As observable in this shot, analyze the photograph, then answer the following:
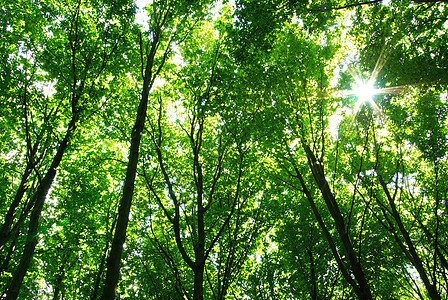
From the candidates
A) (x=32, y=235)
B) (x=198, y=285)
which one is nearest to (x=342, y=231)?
(x=198, y=285)

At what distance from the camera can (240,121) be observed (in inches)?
354

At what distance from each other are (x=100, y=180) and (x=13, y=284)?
25.9 ft

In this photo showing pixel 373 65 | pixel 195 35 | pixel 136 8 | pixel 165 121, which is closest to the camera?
pixel 136 8

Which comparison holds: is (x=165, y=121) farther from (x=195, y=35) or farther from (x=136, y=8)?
(x=136, y=8)

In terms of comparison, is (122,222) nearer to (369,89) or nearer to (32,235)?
(32,235)

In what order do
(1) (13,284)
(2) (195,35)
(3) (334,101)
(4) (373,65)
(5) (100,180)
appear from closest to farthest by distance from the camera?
(1) (13,284) < (4) (373,65) < (3) (334,101) < (2) (195,35) < (5) (100,180)

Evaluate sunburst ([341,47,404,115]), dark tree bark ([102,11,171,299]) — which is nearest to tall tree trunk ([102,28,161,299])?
dark tree bark ([102,11,171,299])

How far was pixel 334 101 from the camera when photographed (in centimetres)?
1036

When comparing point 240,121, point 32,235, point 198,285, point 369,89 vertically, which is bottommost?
point 198,285

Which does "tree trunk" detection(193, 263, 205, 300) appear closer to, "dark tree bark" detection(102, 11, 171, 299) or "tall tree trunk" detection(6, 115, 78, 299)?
"dark tree bark" detection(102, 11, 171, 299)

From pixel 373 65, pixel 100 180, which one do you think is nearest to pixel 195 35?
pixel 373 65

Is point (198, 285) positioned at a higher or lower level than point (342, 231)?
lower

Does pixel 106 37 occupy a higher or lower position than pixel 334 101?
higher

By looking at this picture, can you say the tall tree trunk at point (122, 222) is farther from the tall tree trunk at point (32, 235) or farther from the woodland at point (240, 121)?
the tall tree trunk at point (32, 235)
